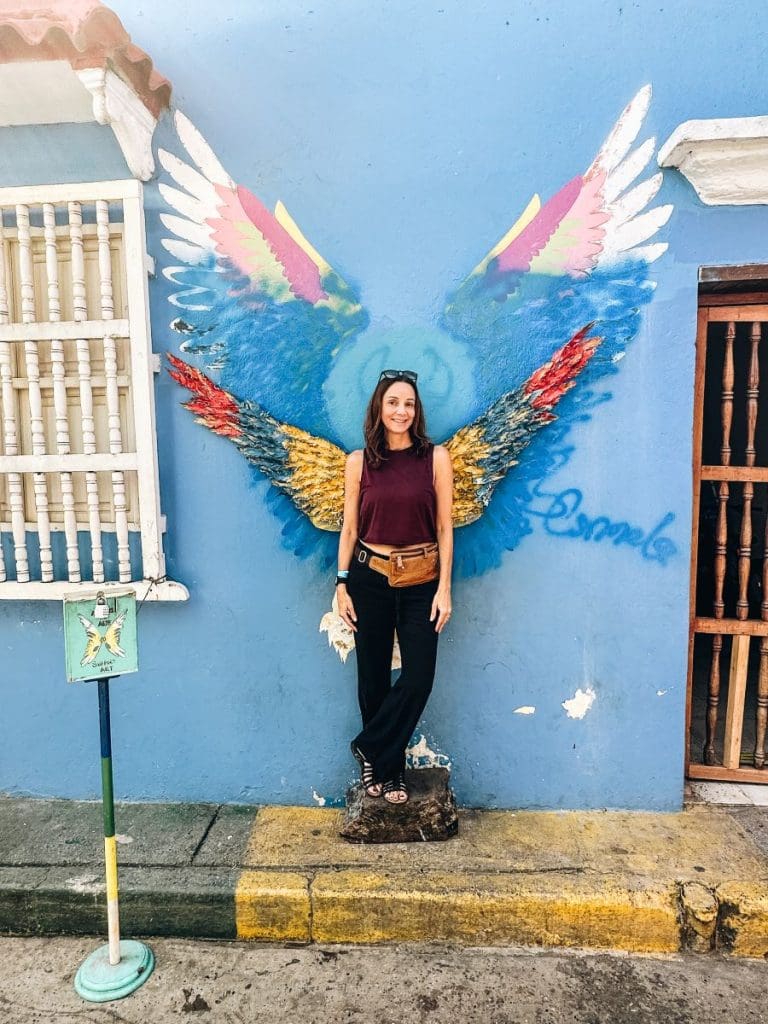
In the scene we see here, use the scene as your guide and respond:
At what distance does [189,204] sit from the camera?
2.93 m

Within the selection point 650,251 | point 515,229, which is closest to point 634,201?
point 650,251

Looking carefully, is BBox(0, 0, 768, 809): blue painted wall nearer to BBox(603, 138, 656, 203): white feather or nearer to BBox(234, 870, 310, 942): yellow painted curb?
BBox(603, 138, 656, 203): white feather

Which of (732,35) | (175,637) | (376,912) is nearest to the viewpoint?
(376,912)

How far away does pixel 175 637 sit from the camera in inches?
124

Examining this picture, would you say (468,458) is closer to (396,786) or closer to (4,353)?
(396,786)

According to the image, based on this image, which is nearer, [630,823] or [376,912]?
[376,912]

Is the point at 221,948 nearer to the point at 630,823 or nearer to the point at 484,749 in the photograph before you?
the point at 484,749

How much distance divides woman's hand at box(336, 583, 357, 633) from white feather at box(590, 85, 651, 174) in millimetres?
2126

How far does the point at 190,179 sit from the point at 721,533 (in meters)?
2.93

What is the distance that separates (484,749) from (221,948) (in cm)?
136

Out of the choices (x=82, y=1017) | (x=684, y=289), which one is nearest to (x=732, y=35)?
(x=684, y=289)

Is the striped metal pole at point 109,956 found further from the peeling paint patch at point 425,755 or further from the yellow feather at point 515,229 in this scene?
the yellow feather at point 515,229

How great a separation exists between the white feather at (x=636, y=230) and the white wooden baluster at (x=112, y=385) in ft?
7.14

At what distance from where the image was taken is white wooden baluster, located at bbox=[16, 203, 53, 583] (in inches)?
115
